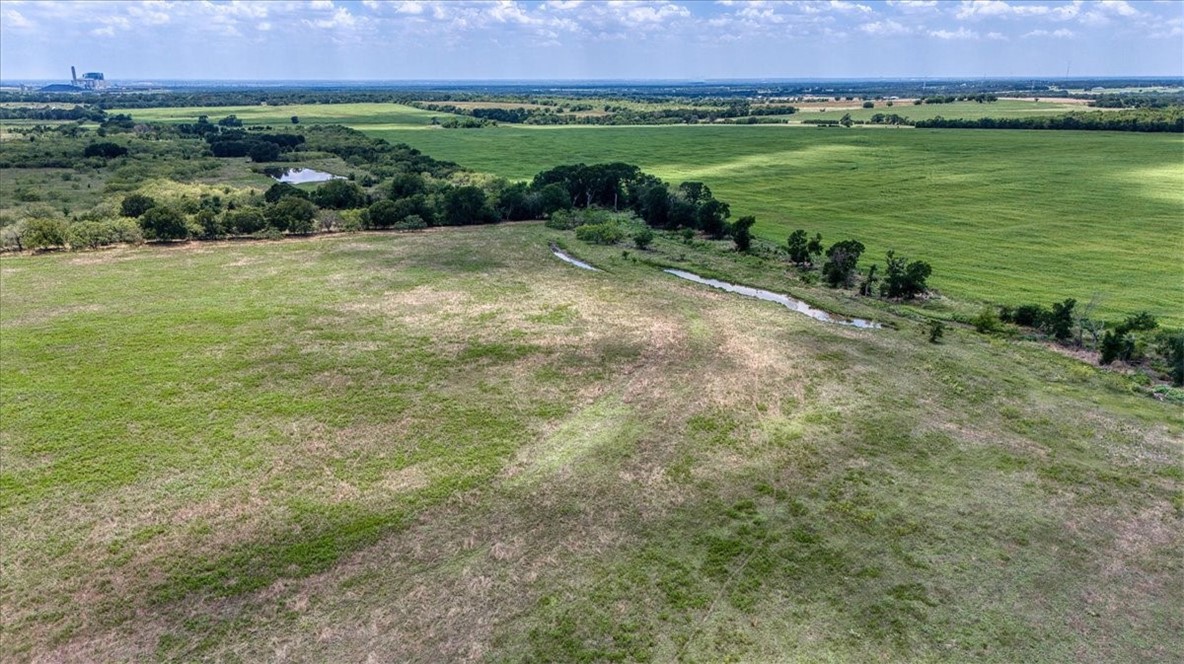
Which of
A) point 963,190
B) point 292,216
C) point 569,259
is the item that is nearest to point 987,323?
point 569,259

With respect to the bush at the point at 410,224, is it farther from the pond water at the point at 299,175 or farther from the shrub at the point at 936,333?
the shrub at the point at 936,333

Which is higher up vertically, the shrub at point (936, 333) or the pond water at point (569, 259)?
the pond water at point (569, 259)

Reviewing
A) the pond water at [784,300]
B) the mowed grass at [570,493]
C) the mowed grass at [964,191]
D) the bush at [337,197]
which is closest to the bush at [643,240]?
the pond water at [784,300]

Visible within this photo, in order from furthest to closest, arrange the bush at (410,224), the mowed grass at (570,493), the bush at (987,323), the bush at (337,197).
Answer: the bush at (337,197), the bush at (410,224), the bush at (987,323), the mowed grass at (570,493)

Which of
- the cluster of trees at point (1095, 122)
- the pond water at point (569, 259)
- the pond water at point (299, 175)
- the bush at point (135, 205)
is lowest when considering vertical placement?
the pond water at point (569, 259)

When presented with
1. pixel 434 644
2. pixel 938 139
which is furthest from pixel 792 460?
pixel 938 139

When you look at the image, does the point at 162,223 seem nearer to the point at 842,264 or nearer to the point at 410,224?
the point at 410,224
